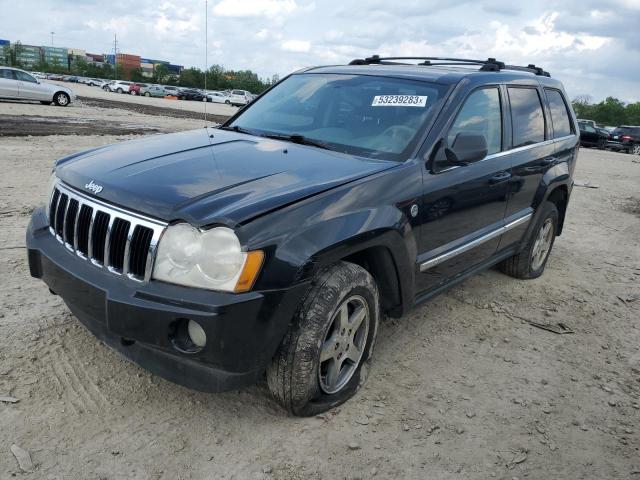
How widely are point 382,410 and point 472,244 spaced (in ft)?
4.75

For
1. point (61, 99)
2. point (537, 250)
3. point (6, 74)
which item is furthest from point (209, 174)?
point (61, 99)

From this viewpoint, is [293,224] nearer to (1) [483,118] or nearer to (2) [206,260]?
(2) [206,260]

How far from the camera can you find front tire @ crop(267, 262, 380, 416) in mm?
2625

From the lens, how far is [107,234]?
2.62m

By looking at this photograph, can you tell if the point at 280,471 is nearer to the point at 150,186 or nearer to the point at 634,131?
the point at 150,186

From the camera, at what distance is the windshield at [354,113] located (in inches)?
136

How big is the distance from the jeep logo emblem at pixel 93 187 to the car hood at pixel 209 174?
0.01 m

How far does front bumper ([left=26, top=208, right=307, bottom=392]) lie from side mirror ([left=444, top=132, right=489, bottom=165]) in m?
1.43

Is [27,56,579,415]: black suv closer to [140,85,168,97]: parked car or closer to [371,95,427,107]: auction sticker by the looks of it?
[371,95,427,107]: auction sticker

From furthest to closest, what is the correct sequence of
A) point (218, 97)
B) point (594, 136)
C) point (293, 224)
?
point (218, 97)
point (594, 136)
point (293, 224)

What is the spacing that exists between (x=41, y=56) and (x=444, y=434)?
496 feet

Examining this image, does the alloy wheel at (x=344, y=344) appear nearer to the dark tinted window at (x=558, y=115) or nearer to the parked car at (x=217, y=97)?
the dark tinted window at (x=558, y=115)

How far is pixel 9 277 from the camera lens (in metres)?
4.23

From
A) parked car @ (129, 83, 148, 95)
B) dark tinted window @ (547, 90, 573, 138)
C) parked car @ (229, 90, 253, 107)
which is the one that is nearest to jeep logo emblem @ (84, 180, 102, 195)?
dark tinted window @ (547, 90, 573, 138)
